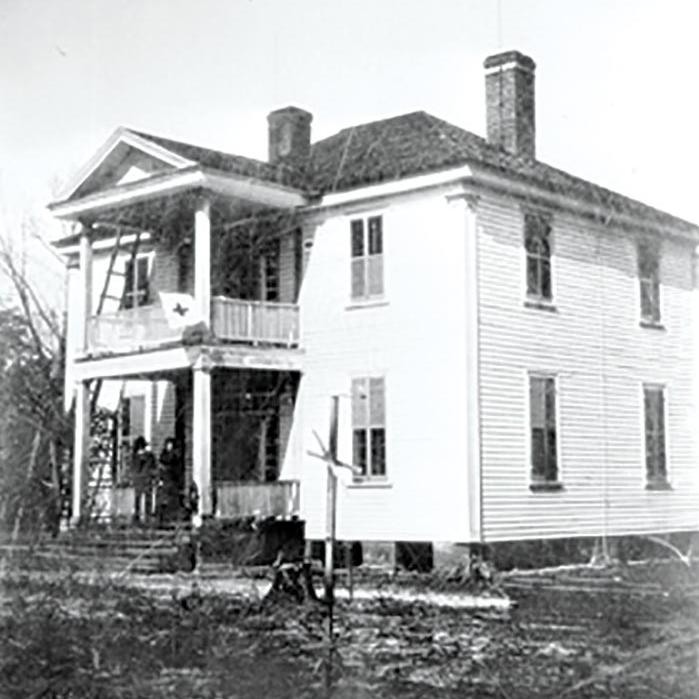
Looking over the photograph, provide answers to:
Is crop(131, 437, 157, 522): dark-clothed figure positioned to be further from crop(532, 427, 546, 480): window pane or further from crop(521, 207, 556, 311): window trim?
crop(521, 207, 556, 311): window trim

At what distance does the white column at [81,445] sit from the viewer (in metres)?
17.9

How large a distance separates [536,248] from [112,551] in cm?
671

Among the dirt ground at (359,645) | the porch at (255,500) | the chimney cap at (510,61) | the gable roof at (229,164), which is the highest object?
the chimney cap at (510,61)

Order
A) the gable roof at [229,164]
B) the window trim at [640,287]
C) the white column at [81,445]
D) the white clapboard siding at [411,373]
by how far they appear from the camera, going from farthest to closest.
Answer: the white column at [81,445] → the gable roof at [229,164] → the white clapboard siding at [411,373] → the window trim at [640,287]

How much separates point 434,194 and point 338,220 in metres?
1.64

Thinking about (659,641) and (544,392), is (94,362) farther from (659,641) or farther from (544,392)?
(659,641)

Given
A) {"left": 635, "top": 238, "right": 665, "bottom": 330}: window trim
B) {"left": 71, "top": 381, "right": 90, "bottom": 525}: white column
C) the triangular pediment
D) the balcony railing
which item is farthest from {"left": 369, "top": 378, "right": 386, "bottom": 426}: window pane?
{"left": 71, "top": 381, "right": 90, "bottom": 525}: white column

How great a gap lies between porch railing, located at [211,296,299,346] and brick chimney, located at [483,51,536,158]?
3771mm

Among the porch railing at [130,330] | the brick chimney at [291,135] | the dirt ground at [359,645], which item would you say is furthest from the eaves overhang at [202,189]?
the dirt ground at [359,645]

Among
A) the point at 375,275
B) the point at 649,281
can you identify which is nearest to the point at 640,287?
the point at 649,281

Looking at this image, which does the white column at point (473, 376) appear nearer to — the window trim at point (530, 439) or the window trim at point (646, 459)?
the window trim at point (530, 439)

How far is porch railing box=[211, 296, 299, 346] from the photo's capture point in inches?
650

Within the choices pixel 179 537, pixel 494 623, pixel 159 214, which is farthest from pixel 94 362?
pixel 494 623

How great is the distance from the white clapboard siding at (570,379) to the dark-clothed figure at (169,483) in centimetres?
501
